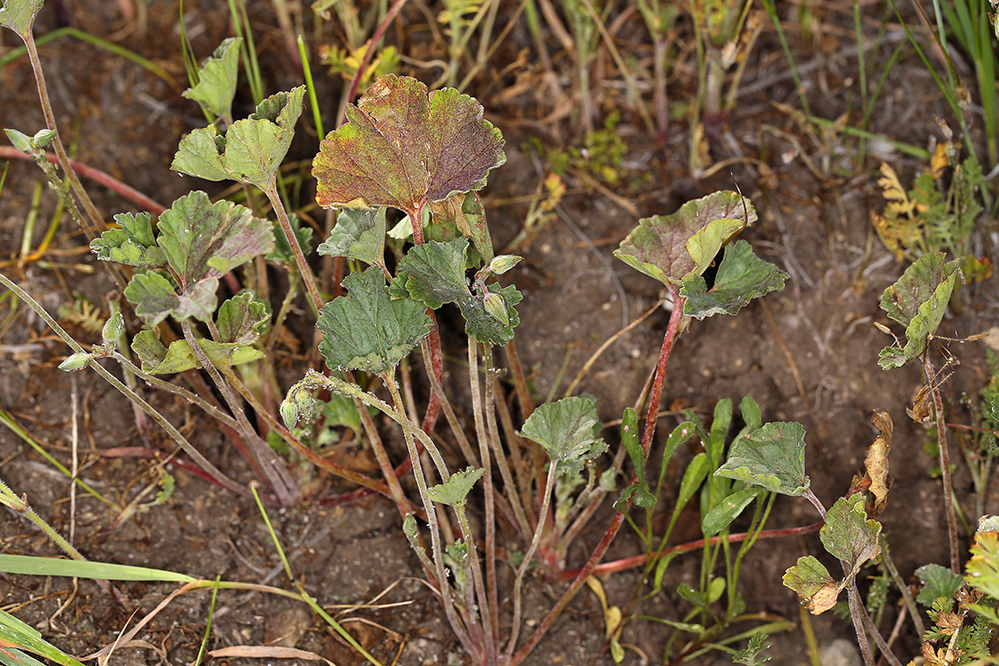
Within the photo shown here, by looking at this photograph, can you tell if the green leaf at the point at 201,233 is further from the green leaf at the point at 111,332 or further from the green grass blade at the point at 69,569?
the green grass blade at the point at 69,569

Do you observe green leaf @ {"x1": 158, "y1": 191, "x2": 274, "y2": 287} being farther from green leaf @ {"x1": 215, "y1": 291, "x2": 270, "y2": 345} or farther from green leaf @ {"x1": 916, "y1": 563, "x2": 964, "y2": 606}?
green leaf @ {"x1": 916, "y1": 563, "x2": 964, "y2": 606}

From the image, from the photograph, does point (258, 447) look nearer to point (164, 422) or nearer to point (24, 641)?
point (164, 422)

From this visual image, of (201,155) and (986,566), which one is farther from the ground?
(201,155)

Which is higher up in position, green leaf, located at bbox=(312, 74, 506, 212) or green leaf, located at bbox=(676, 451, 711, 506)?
green leaf, located at bbox=(312, 74, 506, 212)

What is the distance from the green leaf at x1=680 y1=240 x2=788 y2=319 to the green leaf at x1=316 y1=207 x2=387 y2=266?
50 centimetres

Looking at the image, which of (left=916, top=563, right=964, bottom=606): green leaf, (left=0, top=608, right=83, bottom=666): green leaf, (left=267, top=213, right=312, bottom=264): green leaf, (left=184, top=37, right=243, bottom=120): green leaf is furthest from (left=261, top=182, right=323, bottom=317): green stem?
(left=916, top=563, right=964, bottom=606): green leaf

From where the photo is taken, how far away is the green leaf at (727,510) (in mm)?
1409

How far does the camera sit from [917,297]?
4.54 ft

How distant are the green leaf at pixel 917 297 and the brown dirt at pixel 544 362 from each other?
47cm

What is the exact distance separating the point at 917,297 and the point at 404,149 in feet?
2.96

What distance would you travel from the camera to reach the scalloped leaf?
1351 mm

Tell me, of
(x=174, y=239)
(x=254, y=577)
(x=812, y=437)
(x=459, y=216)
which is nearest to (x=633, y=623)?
(x=812, y=437)

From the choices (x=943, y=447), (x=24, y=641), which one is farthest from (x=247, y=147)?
(x=943, y=447)

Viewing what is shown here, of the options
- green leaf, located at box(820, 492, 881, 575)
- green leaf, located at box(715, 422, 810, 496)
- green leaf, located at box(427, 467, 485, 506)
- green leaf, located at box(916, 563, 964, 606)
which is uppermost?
green leaf, located at box(427, 467, 485, 506)
